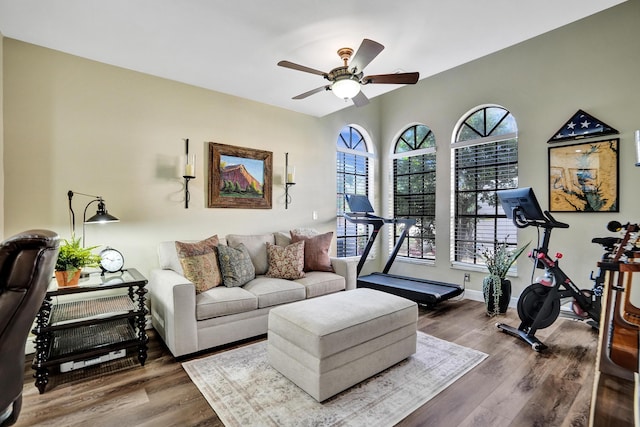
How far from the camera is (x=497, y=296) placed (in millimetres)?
3633

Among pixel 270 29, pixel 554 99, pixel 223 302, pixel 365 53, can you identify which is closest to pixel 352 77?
pixel 365 53

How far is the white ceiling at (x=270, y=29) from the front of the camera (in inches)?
86.9

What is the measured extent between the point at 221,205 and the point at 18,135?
6.20 feet

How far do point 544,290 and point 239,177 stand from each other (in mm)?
3550

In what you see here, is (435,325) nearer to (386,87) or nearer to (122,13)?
(386,87)

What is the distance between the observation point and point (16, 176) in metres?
2.67

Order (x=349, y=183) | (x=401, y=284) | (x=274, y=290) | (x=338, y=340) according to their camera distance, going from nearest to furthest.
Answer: (x=338, y=340) < (x=274, y=290) < (x=401, y=284) < (x=349, y=183)

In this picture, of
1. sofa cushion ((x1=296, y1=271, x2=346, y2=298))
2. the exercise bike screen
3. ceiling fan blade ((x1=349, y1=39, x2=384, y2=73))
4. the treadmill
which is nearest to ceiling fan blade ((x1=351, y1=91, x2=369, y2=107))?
ceiling fan blade ((x1=349, y1=39, x2=384, y2=73))

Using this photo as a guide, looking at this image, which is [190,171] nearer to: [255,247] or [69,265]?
[255,247]

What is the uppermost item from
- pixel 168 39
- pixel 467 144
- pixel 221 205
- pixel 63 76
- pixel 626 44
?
pixel 626 44

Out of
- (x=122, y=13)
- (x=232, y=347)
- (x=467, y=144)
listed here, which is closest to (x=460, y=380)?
(x=232, y=347)

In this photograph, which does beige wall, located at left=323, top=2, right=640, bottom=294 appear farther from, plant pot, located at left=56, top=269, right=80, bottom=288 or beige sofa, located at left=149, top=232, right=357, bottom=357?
plant pot, located at left=56, top=269, right=80, bottom=288

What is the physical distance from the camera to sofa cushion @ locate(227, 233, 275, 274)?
11.6ft

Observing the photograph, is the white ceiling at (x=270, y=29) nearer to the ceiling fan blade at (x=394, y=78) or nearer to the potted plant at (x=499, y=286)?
the ceiling fan blade at (x=394, y=78)
